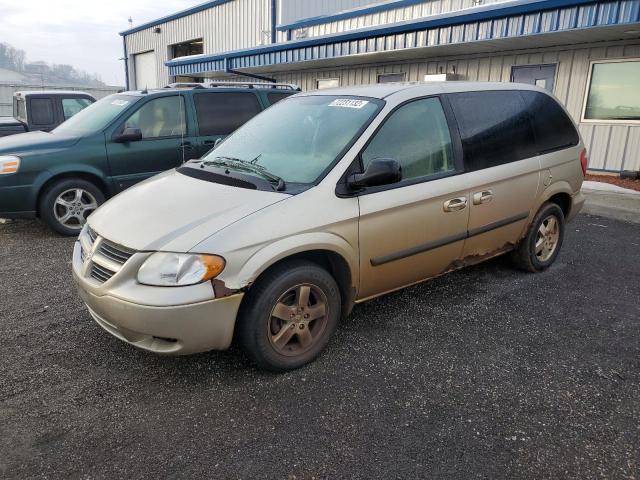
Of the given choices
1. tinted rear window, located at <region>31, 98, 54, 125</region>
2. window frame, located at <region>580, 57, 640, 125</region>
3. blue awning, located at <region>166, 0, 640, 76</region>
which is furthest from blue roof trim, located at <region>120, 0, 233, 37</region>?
window frame, located at <region>580, 57, 640, 125</region>

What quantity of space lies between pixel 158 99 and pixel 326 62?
325 inches

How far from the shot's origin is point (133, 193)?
11.2ft

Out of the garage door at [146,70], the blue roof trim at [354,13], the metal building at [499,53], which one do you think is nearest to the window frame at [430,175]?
the metal building at [499,53]

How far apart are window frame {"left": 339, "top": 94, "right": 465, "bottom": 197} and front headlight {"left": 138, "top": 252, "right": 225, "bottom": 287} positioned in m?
0.96

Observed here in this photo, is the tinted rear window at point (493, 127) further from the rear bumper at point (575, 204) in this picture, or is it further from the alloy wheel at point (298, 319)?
the alloy wheel at point (298, 319)

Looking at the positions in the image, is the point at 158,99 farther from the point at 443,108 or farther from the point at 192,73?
the point at 192,73

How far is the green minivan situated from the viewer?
18.9ft

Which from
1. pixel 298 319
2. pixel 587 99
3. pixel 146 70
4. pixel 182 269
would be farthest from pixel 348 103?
pixel 146 70

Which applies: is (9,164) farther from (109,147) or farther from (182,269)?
(182,269)

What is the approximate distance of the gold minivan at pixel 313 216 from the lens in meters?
2.67

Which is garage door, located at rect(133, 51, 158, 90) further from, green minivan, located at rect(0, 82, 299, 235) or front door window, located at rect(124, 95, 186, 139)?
front door window, located at rect(124, 95, 186, 139)

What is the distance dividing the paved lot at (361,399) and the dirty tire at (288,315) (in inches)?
5.6

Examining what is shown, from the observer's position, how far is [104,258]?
2889mm

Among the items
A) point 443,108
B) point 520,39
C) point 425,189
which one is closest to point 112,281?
point 425,189
